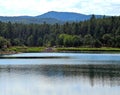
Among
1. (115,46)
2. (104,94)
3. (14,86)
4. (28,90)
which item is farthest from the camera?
(115,46)

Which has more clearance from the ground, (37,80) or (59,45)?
(37,80)

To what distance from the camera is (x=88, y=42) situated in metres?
180

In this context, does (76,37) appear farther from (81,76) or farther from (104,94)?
(104,94)

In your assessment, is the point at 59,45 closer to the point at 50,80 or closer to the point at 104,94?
the point at 50,80

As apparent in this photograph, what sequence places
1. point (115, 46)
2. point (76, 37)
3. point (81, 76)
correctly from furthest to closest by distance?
point (76, 37)
point (115, 46)
point (81, 76)

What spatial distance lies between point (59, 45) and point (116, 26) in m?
31.5

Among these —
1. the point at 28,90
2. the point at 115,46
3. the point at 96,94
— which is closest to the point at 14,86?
the point at 28,90

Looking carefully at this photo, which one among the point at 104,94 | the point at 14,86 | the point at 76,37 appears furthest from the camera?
the point at 76,37

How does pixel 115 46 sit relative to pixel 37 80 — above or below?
below

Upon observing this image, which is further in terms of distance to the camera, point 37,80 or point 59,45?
point 59,45

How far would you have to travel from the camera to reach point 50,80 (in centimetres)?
4575

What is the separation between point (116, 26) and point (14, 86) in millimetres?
155952

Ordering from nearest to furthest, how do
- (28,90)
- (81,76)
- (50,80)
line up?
(28,90), (50,80), (81,76)

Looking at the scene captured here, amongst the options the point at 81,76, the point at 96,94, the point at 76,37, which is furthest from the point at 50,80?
the point at 76,37
